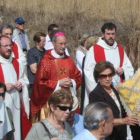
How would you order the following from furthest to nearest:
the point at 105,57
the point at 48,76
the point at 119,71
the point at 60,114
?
1. the point at 105,57
2. the point at 119,71
3. the point at 48,76
4. the point at 60,114

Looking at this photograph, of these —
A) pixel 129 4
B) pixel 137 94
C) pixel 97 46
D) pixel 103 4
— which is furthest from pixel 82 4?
pixel 137 94

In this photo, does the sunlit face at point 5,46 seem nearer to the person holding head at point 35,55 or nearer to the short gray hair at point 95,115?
the person holding head at point 35,55

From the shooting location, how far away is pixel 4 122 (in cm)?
577

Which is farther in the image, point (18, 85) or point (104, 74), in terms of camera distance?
point (18, 85)

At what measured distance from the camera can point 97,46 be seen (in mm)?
7945

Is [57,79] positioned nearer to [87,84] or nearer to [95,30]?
[87,84]

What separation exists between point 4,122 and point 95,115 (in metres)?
2.08

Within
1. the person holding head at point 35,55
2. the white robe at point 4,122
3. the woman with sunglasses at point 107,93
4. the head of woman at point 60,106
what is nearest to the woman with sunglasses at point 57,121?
the head of woman at point 60,106

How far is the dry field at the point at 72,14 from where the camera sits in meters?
16.1

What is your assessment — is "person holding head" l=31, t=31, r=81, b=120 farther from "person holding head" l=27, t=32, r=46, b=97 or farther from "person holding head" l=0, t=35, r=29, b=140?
"person holding head" l=27, t=32, r=46, b=97

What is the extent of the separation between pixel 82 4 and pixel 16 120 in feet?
40.6

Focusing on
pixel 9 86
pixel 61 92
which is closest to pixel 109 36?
pixel 9 86

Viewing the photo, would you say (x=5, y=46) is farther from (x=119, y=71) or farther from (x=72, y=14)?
(x=72, y=14)

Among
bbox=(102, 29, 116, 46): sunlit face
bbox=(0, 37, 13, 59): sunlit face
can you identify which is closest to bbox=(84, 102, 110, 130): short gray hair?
bbox=(0, 37, 13, 59): sunlit face
